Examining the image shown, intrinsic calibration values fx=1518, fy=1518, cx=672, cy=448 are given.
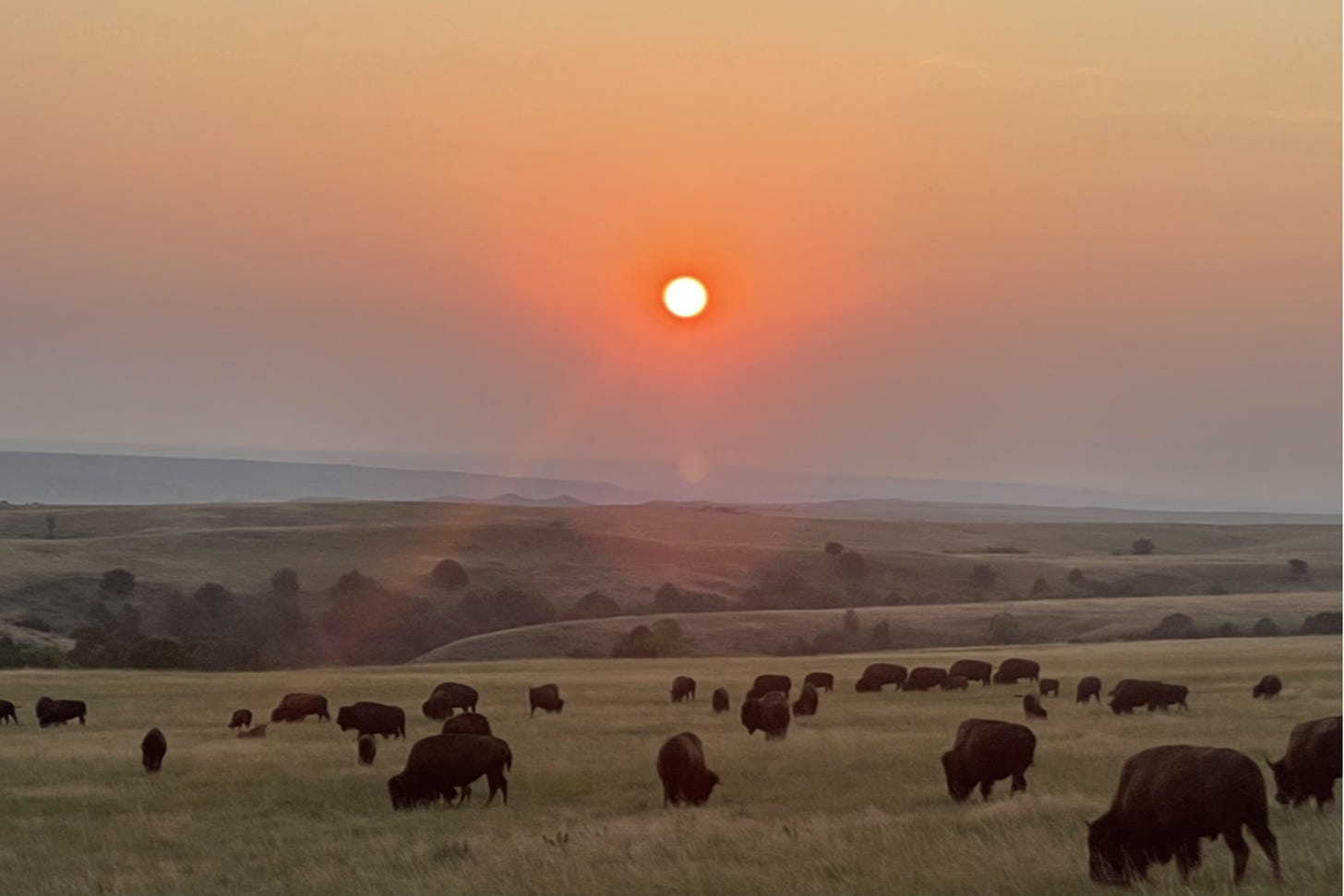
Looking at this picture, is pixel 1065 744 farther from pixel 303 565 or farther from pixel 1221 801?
pixel 303 565

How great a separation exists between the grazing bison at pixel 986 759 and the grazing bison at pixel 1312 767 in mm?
3471

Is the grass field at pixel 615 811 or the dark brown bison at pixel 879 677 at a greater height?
the grass field at pixel 615 811

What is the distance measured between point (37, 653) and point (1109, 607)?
182ft

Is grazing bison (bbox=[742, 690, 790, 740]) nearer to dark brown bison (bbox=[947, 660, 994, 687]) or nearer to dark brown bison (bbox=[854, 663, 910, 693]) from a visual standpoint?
dark brown bison (bbox=[854, 663, 910, 693])

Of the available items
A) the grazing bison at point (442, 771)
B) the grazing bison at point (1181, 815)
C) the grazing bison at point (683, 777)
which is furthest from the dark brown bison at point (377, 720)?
the grazing bison at point (1181, 815)

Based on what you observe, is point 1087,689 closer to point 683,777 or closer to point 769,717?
point 769,717

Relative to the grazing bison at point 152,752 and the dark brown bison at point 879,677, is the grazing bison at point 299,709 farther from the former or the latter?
the dark brown bison at point 879,677

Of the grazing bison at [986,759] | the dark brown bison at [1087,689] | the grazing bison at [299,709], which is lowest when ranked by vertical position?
the grazing bison at [299,709]

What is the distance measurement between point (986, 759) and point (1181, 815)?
6548 millimetres

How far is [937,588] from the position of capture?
116 m

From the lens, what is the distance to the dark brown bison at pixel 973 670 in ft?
160

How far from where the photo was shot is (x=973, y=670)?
49344 mm

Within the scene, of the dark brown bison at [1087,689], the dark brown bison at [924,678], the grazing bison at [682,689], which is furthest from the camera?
the dark brown bison at [924,678]

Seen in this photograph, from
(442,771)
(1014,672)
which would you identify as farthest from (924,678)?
(442,771)
